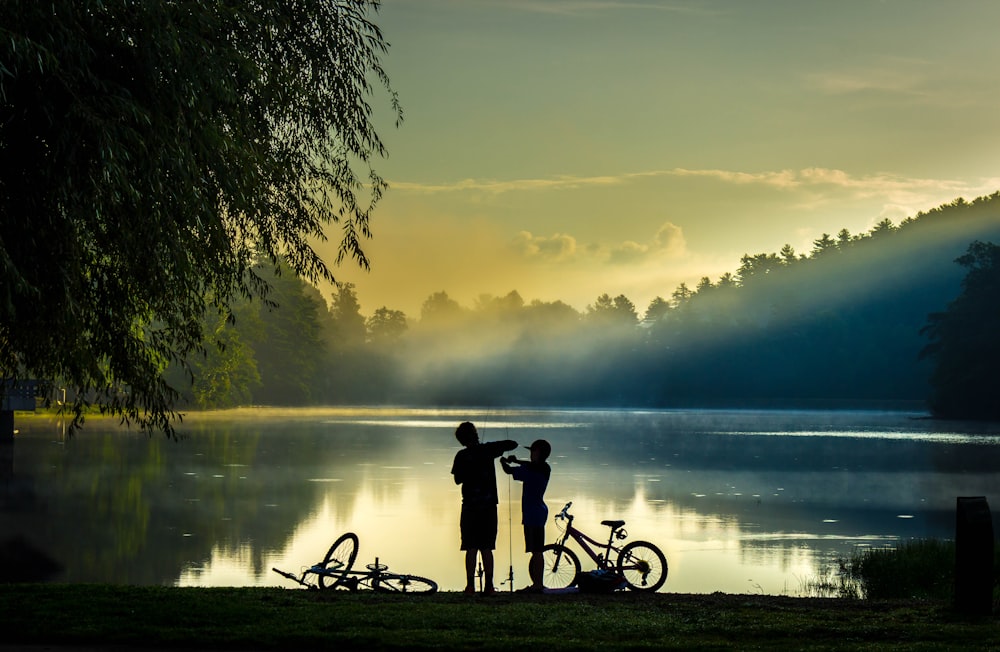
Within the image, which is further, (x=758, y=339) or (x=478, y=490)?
(x=758, y=339)

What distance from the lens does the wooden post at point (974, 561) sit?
11742 millimetres

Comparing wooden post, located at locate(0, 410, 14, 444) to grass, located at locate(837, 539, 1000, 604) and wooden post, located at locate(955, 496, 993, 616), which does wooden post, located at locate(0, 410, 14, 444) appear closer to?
grass, located at locate(837, 539, 1000, 604)

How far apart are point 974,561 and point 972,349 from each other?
98861mm

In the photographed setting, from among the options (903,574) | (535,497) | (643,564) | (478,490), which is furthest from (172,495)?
(478,490)

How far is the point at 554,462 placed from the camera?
5062 cm

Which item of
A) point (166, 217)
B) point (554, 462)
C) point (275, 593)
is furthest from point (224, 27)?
point (554, 462)

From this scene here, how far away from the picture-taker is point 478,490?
1285 centimetres

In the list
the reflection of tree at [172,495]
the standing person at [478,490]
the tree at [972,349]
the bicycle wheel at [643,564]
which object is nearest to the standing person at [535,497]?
the standing person at [478,490]

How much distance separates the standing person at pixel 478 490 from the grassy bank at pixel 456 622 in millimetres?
550

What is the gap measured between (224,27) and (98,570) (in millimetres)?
11934

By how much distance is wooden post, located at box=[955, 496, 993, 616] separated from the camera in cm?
1174

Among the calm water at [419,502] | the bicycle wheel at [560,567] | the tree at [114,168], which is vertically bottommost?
the calm water at [419,502]

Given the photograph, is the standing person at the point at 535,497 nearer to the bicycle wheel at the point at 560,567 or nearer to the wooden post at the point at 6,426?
the bicycle wheel at the point at 560,567

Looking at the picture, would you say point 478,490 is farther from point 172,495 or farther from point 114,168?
point 172,495
